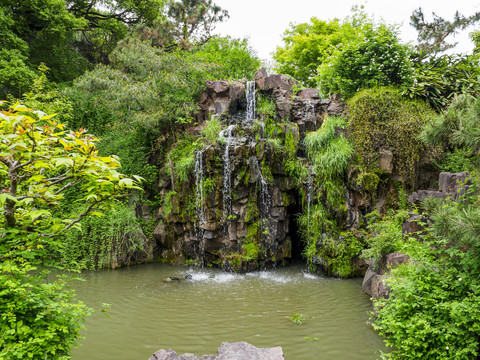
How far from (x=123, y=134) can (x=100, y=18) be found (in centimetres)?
1032

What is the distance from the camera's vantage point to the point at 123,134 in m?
12.5

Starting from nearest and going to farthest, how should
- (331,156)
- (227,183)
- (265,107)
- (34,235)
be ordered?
(34,235), (331,156), (227,183), (265,107)

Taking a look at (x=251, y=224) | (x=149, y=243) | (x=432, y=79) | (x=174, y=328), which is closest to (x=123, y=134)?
(x=149, y=243)

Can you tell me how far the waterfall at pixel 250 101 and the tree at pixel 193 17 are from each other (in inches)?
464

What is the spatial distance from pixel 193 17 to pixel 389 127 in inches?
695

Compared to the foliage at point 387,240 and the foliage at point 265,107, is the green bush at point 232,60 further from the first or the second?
the foliage at point 387,240

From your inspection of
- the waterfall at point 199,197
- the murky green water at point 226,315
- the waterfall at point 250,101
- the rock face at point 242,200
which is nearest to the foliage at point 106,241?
the murky green water at point 226,315

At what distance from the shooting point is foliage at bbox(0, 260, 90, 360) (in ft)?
8.27

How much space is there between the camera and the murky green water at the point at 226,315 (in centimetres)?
467

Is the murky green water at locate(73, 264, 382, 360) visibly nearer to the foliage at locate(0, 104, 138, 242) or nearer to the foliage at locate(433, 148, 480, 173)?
the foliage at locate(0, 104, 138, 242)

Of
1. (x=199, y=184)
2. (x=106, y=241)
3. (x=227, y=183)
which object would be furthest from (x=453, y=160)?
(x=106, y=241)

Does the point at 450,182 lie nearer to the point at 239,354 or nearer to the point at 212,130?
the point at 239,354

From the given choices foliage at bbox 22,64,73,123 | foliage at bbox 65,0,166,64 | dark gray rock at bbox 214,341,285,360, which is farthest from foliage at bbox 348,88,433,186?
foliage at bbox 65,0,166,64

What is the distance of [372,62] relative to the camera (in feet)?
30.8
